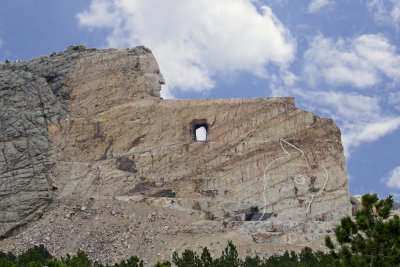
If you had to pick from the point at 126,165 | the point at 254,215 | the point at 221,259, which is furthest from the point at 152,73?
the point at 221,259

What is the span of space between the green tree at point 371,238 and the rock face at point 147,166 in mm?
28442

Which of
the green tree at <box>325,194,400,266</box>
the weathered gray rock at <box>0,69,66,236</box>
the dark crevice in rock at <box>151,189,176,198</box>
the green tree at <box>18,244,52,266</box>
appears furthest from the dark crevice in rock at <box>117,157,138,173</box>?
the green tree at <box>325,194,400,266</box>

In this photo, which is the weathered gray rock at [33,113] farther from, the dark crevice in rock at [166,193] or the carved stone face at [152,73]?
the dark crevice in rock at [166,193]

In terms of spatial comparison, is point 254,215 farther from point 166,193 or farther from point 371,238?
point 371,238

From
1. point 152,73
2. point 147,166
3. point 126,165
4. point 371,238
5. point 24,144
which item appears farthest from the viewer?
point 152,73

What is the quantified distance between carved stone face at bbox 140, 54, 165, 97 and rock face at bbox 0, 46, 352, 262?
15 centimetres

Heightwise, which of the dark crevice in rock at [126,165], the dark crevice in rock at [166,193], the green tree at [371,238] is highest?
the dark crevice in rock at [126,165]

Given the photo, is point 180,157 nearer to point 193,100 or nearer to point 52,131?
point 193,100

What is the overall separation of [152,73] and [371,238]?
157 feet

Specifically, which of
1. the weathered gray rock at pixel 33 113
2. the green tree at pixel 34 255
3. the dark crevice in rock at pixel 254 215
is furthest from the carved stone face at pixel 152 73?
the green tree at pixel 34 255

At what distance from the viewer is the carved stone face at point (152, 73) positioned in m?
61.2

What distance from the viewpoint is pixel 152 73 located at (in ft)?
205

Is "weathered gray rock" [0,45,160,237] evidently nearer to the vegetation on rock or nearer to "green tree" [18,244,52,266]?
"green tree" [18,244,52,266]

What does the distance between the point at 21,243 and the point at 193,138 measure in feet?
65.3
